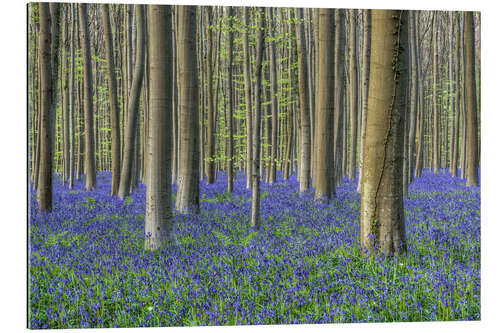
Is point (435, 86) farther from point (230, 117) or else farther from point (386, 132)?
point (386, 132)

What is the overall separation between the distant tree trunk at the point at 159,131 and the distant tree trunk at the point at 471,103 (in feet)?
24.7

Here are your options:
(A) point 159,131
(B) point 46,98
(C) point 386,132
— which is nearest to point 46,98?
(B) point 46,98

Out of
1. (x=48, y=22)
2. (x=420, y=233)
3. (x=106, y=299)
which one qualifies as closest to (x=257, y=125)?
(x=420, y=233)

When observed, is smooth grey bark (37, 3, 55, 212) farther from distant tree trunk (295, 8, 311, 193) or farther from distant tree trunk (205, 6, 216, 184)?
distant tree trunk (295, 8, 311, 193)

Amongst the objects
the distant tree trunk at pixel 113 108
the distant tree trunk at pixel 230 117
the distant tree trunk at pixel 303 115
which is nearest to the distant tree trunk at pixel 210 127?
the distant tree trunk at pixel 230 117

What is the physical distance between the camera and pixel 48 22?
25.4 feet

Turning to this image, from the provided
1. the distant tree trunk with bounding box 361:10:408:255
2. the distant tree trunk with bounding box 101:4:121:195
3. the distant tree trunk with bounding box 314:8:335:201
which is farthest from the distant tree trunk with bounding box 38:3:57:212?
the distant tree trunk with bounding box 361:10:408:255

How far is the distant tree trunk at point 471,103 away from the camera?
1015 centimetres

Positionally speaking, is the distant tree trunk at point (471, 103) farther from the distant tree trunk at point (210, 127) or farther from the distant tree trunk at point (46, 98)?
the distant tree trunk at point (46, 98)

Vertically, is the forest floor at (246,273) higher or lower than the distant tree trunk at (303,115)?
lower

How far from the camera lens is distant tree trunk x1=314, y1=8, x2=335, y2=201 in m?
9.19

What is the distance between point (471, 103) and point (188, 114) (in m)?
7.69

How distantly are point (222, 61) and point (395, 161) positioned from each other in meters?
14.7

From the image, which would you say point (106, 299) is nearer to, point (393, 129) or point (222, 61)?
point (393, 129)
